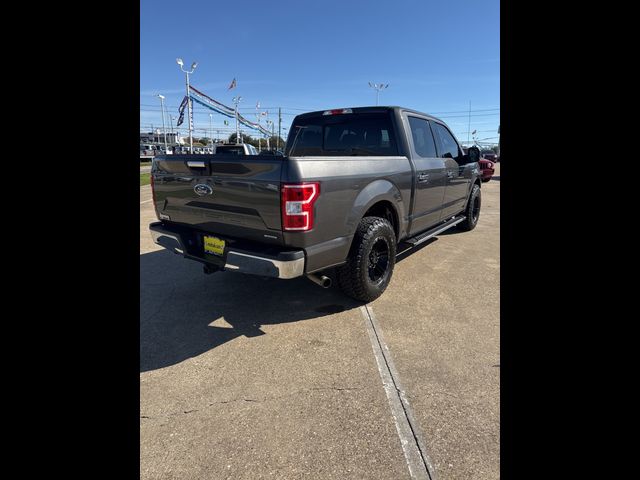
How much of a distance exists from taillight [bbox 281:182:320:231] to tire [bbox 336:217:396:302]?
80cm

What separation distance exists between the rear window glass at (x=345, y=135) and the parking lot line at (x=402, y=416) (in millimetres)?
2342

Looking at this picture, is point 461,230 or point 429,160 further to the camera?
point 461,230

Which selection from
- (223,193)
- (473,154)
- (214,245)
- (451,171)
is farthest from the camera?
(473,154)

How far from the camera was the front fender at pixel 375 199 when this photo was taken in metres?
3.09

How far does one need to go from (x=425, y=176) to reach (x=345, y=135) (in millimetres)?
1143

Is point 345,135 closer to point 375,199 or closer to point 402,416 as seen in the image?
point 375,199

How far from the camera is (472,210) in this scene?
683cm

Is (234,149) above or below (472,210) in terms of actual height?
above

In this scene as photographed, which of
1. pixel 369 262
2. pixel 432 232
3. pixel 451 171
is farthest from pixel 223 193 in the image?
pixel 451 171

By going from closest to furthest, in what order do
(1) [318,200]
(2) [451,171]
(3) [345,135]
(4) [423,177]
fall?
(1) [318,200] < (4) [423,177] < (3) [345,135] < (2) [451,171]
